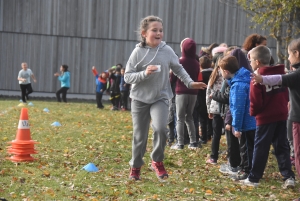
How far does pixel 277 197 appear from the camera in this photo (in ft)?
24.2

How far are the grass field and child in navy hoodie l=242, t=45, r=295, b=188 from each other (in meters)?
0.27

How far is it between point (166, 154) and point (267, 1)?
30.3 ft

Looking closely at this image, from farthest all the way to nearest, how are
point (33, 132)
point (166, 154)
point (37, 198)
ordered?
point (33, 132)
point (166, 154)
point (37, 198)

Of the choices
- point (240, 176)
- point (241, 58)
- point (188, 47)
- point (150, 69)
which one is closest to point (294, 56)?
point (150, 69)

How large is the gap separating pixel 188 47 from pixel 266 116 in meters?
3.82

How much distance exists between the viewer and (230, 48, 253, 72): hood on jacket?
8.94 meters

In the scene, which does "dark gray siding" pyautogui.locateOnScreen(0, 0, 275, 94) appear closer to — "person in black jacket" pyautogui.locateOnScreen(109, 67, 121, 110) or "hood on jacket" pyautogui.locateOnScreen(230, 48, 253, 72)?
"person in black jacket" pyautogui.locateOnScreen(109, 67, 121, 110)

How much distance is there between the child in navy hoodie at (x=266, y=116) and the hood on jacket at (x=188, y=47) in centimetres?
347

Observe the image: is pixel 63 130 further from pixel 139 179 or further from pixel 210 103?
pixel 139 179

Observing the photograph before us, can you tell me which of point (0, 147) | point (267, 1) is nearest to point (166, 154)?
point (0, 147)

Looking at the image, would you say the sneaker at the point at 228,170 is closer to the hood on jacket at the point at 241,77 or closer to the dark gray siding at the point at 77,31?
the hood on jacket at the point at 241,77

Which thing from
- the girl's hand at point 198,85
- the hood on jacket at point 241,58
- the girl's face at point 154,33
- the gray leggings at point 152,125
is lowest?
the gray leggings at point 152,125

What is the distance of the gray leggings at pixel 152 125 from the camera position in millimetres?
7777

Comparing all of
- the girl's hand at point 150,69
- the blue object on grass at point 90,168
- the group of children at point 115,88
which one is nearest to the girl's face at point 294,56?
the girl's hand at point 150,69
